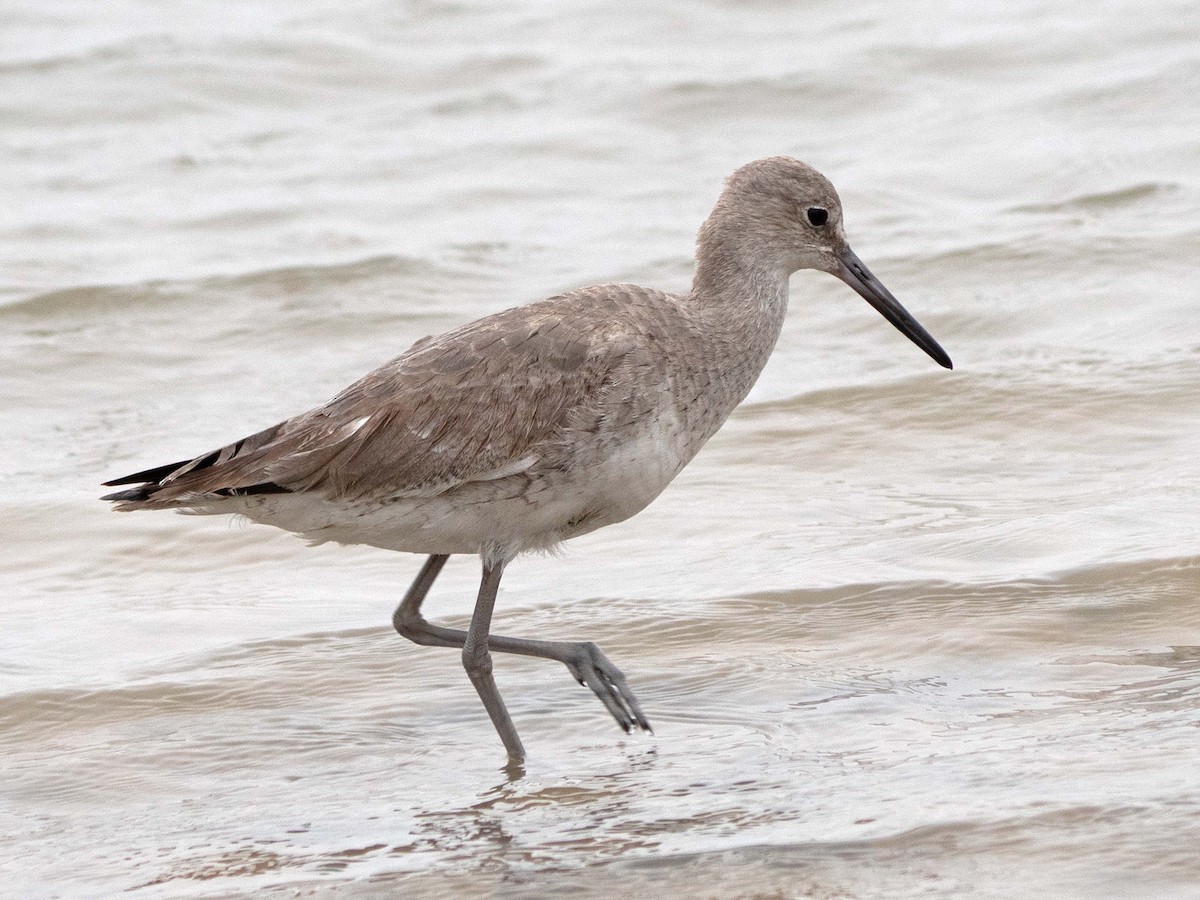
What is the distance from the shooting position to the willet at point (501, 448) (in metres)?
6.00

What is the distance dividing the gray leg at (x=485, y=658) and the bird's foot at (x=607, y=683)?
263 mm

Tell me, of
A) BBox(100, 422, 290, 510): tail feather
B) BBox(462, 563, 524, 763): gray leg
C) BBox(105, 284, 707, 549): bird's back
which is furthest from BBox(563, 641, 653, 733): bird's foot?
BBox(100, 422, 290, 510): tail feather

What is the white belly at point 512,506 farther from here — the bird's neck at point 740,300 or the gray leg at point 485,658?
the bird's neck at point 740,300

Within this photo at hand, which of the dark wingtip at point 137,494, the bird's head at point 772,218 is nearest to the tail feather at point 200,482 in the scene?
the dark wingtip at point 137,494

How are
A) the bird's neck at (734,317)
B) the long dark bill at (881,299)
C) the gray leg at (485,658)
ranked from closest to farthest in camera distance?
the gray leg at (485,658) → the bird's neck at (734,317) → the long dark bill at (881,299)

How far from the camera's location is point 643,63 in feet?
53.4

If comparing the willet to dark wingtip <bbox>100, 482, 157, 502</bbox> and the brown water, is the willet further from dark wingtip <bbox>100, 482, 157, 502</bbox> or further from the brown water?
the brown water

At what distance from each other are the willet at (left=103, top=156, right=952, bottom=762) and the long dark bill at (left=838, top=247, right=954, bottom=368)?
2.55 ft

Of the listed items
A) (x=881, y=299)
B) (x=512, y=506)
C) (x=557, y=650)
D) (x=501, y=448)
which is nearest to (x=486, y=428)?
(x=501, y=448)

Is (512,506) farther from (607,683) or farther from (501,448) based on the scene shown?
(607,683)

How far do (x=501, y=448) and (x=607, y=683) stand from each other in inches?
32.3

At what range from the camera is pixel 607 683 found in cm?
614

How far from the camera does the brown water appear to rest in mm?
5535

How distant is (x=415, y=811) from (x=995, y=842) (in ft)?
5.58
